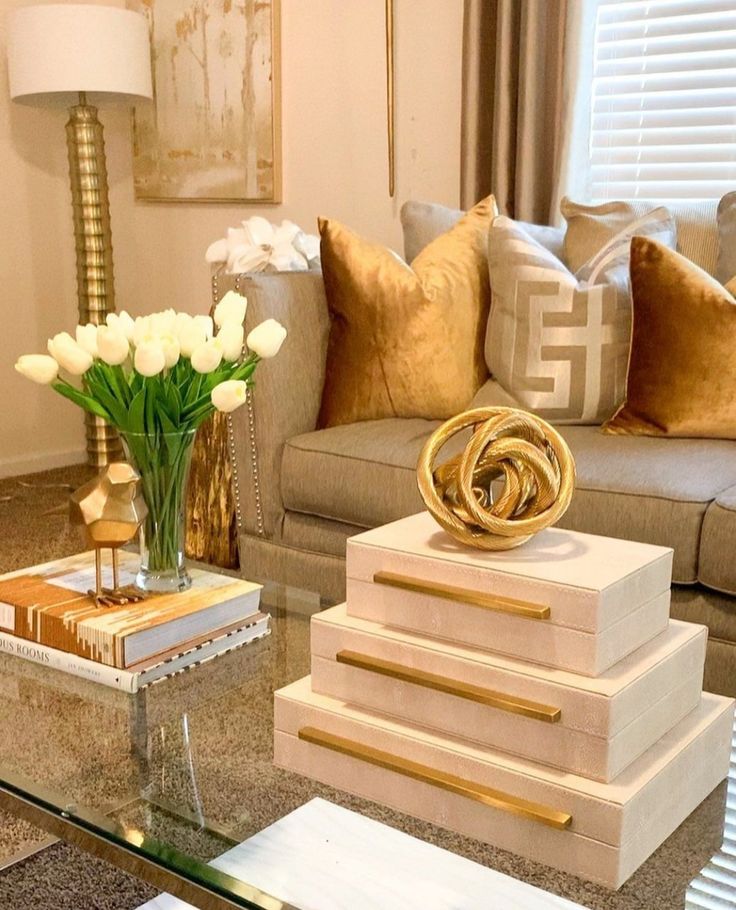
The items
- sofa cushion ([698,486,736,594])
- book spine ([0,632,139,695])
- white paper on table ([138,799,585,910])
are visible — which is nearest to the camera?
white paper on table ([138,799,585,910])

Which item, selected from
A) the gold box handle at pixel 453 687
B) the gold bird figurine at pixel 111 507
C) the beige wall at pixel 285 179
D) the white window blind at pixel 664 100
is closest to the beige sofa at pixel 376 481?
the gold bird figurine at pixel 111 507

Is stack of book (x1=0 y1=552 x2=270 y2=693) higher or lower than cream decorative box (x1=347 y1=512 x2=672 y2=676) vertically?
lower

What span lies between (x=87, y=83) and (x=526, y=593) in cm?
317

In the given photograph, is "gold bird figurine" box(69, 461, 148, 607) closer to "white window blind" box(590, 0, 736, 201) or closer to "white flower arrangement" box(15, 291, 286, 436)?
"white flower arrangement" box(15, 291, 286, 436)

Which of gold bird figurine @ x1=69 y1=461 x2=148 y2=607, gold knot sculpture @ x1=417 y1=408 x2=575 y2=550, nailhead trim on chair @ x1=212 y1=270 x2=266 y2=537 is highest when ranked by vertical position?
gold knot sculpture @ x1=417 y1=408 x2=575 y2=550

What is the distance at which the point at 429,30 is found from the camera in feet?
11.6

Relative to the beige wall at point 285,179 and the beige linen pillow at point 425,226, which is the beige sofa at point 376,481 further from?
the beige wall at point 285,179

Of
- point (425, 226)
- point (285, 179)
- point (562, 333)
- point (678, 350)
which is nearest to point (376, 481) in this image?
point (562, 333)

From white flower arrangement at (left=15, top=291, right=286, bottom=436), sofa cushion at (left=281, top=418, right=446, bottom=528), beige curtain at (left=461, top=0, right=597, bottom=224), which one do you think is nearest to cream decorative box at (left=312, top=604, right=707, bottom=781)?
white flower arrangement at (left=15, top=291, right=286, bottom=436)

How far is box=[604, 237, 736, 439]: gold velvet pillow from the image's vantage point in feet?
7.18

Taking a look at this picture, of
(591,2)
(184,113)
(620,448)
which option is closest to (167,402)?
(620,448)

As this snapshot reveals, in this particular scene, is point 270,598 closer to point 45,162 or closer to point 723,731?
point 723,731

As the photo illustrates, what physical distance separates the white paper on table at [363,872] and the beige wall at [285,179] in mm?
2895

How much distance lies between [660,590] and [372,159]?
2.97 meters
